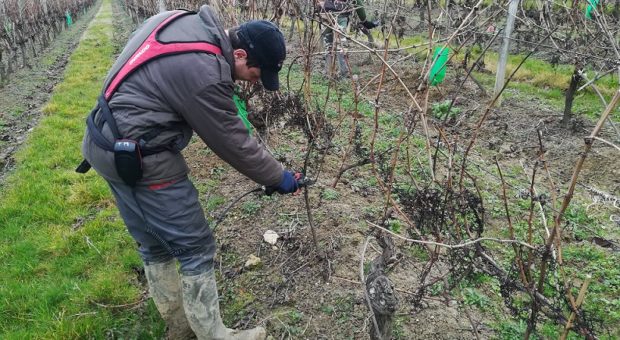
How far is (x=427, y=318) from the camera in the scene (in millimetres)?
2547

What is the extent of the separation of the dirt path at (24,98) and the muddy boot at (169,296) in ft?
11.5

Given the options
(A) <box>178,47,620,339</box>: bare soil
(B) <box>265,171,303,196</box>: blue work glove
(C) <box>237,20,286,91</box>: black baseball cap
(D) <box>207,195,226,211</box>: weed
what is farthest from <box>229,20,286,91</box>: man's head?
(D) <box>207,195,226,211</box>: weed

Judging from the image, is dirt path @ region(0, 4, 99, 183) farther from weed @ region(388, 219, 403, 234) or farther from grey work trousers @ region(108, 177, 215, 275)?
weed @ region(388, 219, 403, 234)

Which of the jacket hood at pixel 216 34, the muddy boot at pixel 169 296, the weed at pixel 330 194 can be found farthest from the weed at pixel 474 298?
the jacket hood at pixel 216 34

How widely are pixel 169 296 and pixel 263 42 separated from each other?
4.89 feet

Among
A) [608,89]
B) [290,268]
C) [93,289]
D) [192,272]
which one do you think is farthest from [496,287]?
[608,89]

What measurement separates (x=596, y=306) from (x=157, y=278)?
258 centimetres

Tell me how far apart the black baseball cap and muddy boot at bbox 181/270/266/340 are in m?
1.12

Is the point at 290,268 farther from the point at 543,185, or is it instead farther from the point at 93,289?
the point at 543,185

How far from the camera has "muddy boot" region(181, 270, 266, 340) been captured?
Answer: 2.26 metres

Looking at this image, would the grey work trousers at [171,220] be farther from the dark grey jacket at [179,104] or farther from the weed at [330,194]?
the weed at [330,194]

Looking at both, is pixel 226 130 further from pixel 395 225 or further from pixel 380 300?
pixel 395 225

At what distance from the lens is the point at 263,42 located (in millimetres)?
1993

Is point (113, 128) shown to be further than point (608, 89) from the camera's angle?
No
